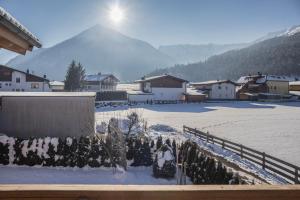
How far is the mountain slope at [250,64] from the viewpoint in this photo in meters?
128

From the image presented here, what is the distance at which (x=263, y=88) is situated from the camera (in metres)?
76.1

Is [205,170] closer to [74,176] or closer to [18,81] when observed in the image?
[74,176]

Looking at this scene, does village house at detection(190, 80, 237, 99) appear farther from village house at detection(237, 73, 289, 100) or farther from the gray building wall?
the gray building wall

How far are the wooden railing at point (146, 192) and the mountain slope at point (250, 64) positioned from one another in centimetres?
13476

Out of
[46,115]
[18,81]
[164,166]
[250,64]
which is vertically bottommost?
[164,166]

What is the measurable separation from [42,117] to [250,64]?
443 feet

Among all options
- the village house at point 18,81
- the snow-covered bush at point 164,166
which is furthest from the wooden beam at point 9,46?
the village house at point 18,81

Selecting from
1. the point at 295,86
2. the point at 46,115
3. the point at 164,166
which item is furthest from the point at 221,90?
the point at 164,166

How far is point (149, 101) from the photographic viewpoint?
196 ft

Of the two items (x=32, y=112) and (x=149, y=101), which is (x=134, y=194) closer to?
(x=32, y=112)

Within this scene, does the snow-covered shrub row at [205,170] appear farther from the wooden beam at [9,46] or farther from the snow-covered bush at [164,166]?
the wooden beam at [9,46]

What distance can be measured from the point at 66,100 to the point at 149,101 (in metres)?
40.1

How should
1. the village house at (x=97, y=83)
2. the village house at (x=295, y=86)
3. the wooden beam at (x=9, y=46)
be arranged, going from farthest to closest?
the village house at (x=295, y=86)
the village house at (x=97, y=83)
the wooden beam at (x=9, y=46)

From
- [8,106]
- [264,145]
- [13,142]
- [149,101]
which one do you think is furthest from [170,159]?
[149,101]
